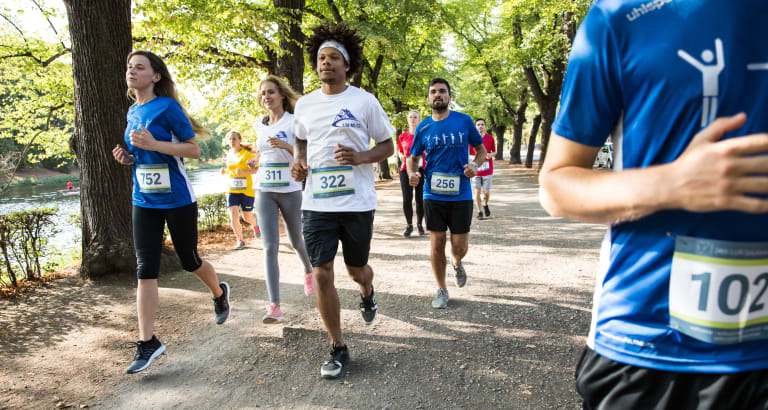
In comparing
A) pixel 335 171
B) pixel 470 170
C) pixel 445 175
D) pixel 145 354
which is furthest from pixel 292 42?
pixel 145 354

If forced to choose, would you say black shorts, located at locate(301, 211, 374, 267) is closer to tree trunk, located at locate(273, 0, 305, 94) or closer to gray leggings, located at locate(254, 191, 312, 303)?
gray leggings, located at locate(254, 191, 312, 303)

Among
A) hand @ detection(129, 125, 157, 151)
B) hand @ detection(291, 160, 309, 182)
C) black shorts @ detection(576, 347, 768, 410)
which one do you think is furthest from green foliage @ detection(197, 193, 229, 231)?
black shorts @ detection(576, 347, 768, 410)

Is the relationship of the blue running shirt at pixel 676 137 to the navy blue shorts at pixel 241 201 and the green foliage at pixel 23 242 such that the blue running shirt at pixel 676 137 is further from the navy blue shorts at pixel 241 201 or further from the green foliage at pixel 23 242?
the navy blue shorts at pixel 241 201

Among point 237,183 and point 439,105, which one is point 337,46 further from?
point 237,183

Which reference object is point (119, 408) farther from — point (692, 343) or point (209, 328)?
point (692, 343)

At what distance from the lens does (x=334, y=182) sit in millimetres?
3348

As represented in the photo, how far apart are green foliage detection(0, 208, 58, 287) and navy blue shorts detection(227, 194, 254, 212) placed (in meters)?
2.71

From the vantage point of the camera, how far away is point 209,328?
4461mm

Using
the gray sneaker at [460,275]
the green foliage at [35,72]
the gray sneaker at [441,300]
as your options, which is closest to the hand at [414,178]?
the gray sneaker at [460,275]

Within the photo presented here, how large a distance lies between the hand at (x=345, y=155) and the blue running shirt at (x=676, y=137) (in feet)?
7.44

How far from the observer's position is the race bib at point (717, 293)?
962 millimetres

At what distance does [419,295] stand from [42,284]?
501cm

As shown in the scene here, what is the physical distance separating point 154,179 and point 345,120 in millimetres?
1601

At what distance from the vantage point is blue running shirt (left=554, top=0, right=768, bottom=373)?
3.03 feet
